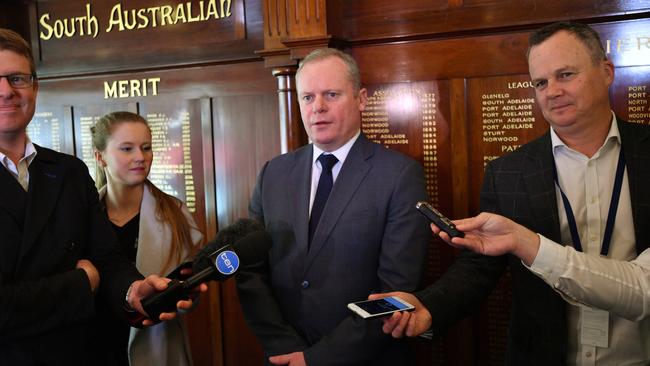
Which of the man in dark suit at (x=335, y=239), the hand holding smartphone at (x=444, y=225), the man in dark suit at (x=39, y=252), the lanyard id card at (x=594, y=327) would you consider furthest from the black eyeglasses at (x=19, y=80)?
the lanyard id card at (x=594, y=327)

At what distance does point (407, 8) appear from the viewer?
2.97m

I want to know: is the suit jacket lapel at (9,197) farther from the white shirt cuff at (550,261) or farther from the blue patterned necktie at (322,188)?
the white shirt cuff at (550,261)

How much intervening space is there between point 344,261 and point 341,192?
0.24 metres

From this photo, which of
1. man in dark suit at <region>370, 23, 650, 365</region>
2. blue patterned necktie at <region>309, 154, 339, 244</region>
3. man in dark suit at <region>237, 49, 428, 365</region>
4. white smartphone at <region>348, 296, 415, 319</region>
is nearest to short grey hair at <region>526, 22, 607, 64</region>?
man in dark suit at <region>370, 23, 650, 365</region>

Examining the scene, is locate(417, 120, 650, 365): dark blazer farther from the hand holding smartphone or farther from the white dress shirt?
the hand holding smartphone

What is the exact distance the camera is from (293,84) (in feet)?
10.4

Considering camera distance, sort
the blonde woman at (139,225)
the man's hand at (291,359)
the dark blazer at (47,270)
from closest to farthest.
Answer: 1. the dark blazer at (47,270)
2. the man's hand at (291,359)
3. the blonde woman at (139,225)

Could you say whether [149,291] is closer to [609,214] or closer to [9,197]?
[9,197]

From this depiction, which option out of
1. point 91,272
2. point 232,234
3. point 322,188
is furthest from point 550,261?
point 91,272

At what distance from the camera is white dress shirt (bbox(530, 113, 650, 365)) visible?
1.69 meters

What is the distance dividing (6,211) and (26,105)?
340mm

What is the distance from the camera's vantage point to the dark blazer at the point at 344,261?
2.05 meters

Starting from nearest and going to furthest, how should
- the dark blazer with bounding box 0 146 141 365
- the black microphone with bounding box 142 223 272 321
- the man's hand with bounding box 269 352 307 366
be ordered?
the black microphone with bounding box 142 223 272 321
the dark blazer with bounding box 0 146 141 365
the man's hand with bounding box 269 352 307 366

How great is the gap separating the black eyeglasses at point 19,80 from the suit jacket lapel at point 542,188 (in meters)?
1.63
